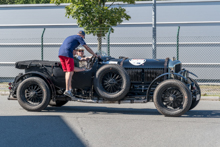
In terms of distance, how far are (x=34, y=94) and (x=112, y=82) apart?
1906 millimetres

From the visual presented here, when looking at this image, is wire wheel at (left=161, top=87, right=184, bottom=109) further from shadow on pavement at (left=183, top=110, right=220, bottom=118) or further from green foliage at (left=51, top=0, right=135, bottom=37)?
green foliage at (left=51, top=0, right=135, bottom=37)

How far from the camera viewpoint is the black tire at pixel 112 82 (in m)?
8.41

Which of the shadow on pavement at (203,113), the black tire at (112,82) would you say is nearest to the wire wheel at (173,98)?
the shadow on pavement at (203,113)

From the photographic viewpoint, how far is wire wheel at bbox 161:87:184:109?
823 centimetres

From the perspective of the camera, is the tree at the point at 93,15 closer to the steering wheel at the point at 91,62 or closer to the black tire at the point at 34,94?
the steering wheel at the point at 91,62

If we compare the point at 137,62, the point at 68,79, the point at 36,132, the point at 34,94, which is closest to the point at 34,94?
the point at 34,94

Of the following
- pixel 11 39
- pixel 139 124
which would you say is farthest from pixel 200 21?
pixel 139 124

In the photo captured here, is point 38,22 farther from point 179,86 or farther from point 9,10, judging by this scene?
point 179,86

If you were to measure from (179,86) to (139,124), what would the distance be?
52.4 inches

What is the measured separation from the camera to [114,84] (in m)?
8.57

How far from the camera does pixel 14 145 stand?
589 centimetres

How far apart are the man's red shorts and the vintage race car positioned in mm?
204

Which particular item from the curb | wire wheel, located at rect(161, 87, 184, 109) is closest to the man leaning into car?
wire wheel, located at rect(161, 87, 184, 109)

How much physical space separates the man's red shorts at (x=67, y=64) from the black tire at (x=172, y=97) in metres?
2.03
